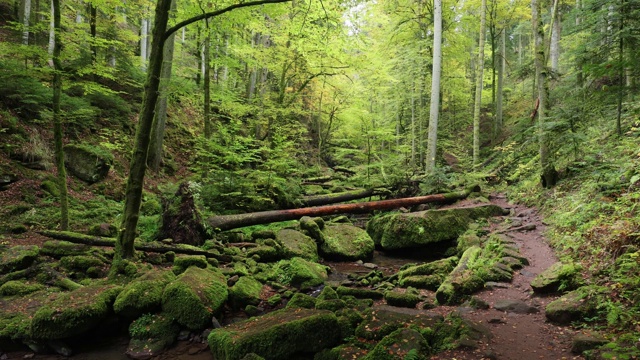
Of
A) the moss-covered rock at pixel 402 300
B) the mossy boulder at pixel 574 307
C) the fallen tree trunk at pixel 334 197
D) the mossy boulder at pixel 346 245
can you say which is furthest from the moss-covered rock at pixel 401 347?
the fallen tree trunk at pixel 334 197

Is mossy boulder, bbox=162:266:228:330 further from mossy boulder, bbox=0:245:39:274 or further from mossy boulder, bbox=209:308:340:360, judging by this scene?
mossy boulder, bbox=0:245:39:274

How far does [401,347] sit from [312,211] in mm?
8061

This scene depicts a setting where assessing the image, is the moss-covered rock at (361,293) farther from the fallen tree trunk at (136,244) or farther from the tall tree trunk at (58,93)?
the tall tree trunk at (58,93)

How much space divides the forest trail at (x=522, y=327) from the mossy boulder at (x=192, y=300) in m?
3.67

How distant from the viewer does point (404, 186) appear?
13.9 meters

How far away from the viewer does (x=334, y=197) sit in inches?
552

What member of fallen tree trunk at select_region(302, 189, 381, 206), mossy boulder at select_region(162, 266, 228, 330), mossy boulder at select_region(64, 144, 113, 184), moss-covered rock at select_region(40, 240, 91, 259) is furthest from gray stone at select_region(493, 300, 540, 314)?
mossy boulder at select_region(64, 144, 113, 184)

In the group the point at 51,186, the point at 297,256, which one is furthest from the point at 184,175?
the point at 297,256

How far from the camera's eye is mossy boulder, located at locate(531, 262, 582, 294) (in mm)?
4770

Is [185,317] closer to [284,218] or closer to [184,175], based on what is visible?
[284,218]

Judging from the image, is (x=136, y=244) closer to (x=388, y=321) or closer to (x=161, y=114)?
(x=388, y=321)

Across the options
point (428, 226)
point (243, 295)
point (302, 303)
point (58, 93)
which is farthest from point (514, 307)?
point (58, 93)

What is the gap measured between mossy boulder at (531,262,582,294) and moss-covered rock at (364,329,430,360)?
2.40 meters

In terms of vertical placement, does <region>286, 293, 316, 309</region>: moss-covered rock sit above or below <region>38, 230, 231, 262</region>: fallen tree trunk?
below
